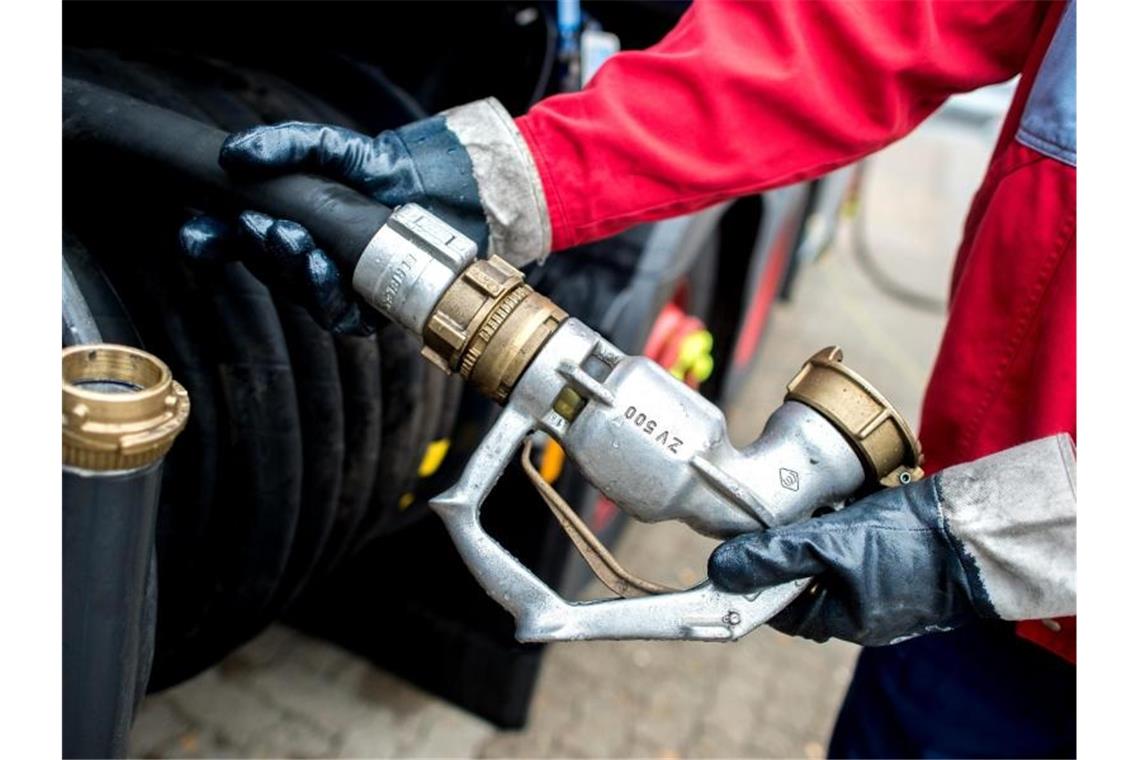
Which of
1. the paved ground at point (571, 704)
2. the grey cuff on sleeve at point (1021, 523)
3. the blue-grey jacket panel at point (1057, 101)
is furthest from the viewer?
the paved ground at point (571, 704)

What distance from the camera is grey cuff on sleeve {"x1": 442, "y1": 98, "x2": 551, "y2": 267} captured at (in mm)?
996

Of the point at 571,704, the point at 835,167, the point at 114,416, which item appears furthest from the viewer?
the point at 571,704

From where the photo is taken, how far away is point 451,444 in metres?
1.57

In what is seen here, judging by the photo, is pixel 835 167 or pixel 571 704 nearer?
pixel 835 167

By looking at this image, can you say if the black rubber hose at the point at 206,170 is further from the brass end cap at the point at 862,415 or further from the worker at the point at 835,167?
the brass end cap at the point at 862,415

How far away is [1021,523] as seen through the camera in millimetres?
841

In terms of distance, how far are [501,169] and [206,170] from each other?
25cm

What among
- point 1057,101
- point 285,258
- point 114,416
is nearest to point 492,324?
point 285,258

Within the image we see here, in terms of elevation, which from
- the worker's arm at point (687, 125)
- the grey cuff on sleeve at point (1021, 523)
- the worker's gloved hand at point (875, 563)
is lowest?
the worker's gloved hand at point (875, 563)

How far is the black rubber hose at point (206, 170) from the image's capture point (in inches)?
35.4

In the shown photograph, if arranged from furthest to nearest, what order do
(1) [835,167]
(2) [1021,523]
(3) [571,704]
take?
(3) [571,704] < (1) [835,167] < (2) [1021,523]

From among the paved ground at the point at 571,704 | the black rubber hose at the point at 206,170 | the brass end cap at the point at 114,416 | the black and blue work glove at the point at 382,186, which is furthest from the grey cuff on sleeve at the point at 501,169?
the paved ground at the point at 571,704

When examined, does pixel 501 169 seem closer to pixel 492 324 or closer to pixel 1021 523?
pixel 492 324
